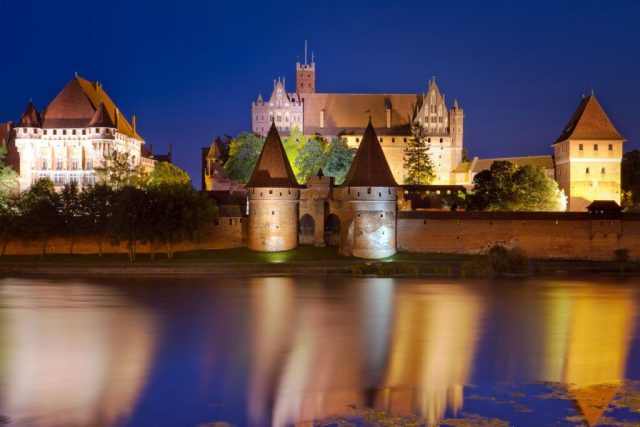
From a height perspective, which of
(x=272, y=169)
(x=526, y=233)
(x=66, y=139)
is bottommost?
(x=526, y=233)

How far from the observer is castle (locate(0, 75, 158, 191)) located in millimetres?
62844

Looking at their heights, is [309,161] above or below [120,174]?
above

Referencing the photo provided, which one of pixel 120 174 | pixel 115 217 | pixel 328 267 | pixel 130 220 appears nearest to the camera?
pixel 328 267

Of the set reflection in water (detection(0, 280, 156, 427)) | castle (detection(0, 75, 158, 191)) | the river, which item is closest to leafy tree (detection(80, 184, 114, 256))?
the river

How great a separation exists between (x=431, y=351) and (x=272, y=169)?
2463cm

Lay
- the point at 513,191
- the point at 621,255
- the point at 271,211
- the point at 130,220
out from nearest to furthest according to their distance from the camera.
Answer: the point at 130,220 → the point at 621,255 → the point at 271,211 → the point at 513,191

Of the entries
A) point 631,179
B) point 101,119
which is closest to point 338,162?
point 101,119

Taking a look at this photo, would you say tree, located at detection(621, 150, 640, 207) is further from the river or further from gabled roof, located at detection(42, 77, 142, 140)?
gabled roof, located at detection(42, 77, 142, 140)

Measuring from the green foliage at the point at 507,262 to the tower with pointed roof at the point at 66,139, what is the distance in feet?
110

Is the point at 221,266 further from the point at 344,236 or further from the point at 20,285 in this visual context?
the point at 20,285

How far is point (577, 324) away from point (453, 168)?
51.9 meters

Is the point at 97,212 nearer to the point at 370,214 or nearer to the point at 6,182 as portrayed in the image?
the point at 6,182

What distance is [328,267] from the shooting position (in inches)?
1644

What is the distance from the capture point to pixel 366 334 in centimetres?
2575
